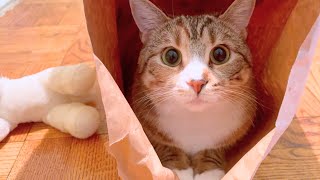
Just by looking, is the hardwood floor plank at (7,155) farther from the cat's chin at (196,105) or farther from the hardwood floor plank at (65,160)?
the cat's chin at (196,105)

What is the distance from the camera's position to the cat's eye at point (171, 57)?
35.1 inches

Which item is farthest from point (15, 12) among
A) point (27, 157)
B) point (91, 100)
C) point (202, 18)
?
point (202, 18)

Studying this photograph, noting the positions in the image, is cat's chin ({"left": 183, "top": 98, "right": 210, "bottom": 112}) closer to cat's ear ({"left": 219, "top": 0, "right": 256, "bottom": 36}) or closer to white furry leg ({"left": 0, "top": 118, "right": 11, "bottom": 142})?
cat's ear ({"left": 219, "top": 0, "right": 256, "bottom": 36})

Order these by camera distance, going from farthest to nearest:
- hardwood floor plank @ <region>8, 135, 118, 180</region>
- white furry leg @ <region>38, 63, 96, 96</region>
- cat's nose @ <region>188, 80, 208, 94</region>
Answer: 1. white furry leg @ <region>38, 63, 96, 96</region>
2. hardwood floor plank @ <region>8, 135, 118, 180</region>
3. cat's nose @ <region>188, 80, 208, 94</region>

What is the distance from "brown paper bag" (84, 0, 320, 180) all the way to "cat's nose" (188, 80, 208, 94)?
149 mm

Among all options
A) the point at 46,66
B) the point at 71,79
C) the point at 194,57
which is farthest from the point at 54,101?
the point at 194,57

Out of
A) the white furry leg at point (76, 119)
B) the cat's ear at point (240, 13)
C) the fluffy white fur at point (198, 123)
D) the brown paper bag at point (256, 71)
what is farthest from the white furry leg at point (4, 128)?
the cat's ear at point (240, 13)

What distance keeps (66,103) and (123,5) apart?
0.36 m

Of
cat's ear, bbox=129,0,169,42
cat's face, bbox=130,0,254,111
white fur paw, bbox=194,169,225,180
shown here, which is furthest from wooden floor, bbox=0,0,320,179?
cat's ear, bbox=129,0,169,42

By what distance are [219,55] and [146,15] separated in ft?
0.70

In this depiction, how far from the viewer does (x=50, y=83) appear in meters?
1.14

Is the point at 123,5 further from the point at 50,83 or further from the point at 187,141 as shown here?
the point at 187,141

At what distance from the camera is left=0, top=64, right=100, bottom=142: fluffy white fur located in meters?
1.10

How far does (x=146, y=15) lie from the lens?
96cm
